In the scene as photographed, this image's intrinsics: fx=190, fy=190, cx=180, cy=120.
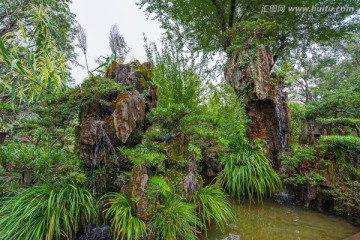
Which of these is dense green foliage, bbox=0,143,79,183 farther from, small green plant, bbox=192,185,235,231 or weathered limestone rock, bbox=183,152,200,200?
small green plant, bbox=192,185,235,231

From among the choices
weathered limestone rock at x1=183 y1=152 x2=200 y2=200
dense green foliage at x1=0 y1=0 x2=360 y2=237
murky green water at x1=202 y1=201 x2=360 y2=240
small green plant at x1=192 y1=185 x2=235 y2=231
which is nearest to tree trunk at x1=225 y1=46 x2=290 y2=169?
dense green foliage at x1=0 y1=0 x2=360 y2=237

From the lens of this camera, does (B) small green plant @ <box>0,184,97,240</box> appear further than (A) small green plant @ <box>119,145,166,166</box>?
No

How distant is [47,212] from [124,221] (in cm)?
72

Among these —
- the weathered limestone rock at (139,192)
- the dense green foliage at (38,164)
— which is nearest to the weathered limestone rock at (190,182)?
the weathered limestone rock at (139,192)

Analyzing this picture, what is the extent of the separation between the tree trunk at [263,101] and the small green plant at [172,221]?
2.40 meters

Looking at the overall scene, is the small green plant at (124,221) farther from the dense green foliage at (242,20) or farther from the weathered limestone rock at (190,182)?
the dense green foliage at (242,20)

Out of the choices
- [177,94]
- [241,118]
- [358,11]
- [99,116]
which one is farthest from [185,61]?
[358,11]

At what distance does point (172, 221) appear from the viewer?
1.92 metres

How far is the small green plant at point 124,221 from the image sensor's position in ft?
5.56

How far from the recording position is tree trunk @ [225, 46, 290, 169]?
3.77 meters

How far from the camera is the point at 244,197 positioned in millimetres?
3314

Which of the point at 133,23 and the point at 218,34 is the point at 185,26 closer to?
the point at 218,34

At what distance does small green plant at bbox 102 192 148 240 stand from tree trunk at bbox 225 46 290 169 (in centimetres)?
287

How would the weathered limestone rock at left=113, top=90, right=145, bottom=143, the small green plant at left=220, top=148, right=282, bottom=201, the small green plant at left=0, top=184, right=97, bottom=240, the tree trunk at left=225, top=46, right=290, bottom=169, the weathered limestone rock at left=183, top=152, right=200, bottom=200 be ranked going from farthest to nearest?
the tree trunk at left=225, top=46, right=290, bottom=169
the small green plant at left=220, top=148, right=282, bottom=201
the weathered limestone rock at left=183, top=152, right=200, bottom=200
the weathered limestone rock at left=113, top=90, right=145, bottom=143
the small green plant at left=0, top=184, right=97, bottom=240
